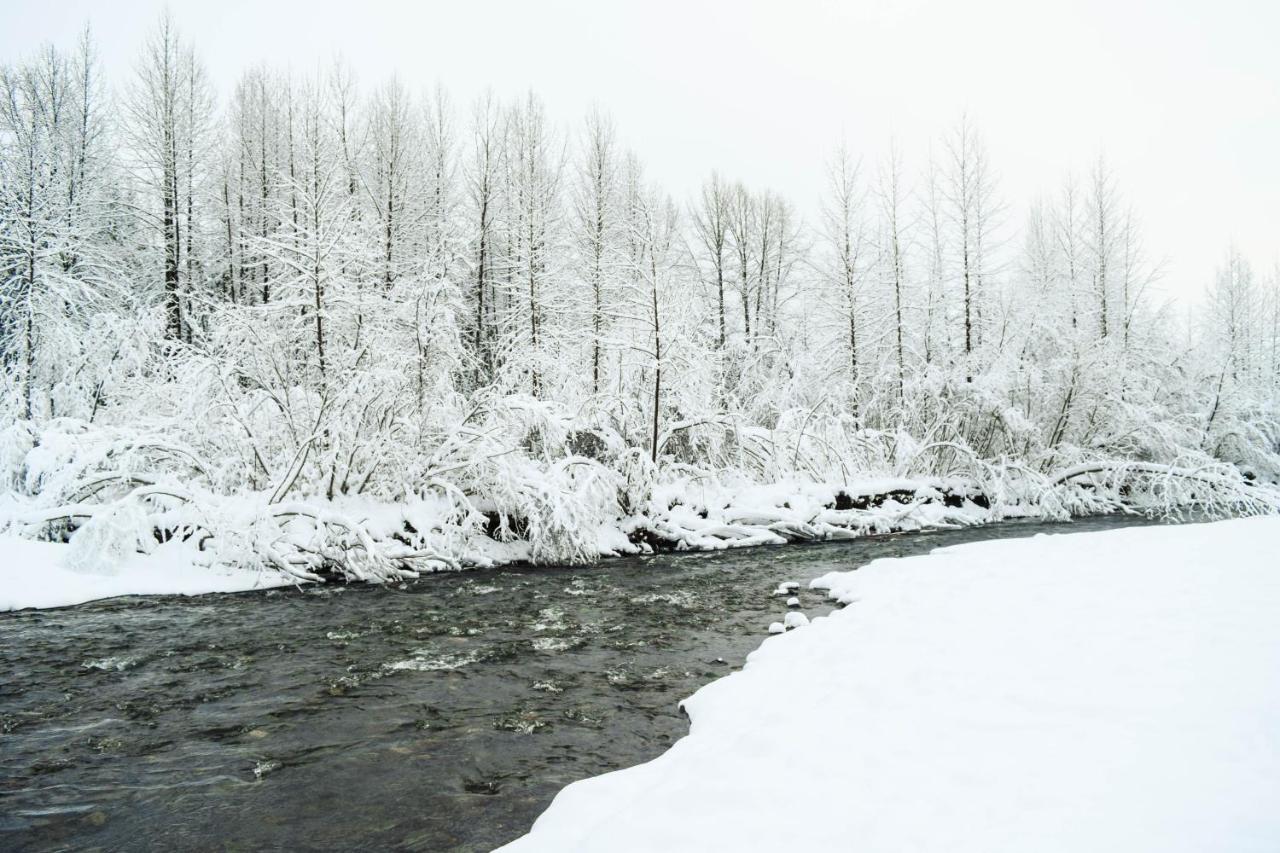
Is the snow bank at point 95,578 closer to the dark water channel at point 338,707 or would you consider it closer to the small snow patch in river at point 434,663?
the dark water channel at point 338,707

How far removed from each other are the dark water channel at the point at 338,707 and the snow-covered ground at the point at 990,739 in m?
0.79

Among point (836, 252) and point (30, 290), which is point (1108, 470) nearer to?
point (836, 252)

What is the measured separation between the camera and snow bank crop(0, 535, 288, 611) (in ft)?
27.2

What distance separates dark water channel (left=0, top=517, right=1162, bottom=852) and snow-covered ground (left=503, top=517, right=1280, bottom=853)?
2.61ft

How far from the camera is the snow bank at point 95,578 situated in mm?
8305

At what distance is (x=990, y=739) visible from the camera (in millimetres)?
3500

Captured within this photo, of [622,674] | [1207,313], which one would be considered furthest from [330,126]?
[1207,313]

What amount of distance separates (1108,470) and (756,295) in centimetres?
1691

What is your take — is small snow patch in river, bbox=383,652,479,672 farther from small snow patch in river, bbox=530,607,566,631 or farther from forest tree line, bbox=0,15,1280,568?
forest tree line, bbox=0,15,1280,568

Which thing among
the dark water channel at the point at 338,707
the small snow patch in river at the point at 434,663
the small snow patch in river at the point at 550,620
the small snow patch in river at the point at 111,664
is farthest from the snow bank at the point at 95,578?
the small snow patch in river at the point at 434,663

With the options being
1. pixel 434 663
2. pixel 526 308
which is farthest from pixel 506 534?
pixel 526 308

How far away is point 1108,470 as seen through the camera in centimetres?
1797

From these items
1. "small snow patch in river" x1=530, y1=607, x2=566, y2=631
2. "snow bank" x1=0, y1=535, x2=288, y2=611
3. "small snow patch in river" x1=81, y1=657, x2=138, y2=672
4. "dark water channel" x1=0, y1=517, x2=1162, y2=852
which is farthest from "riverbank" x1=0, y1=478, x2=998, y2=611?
"small snow patch in river" x1=530, y1=607, x2=566, y2=631

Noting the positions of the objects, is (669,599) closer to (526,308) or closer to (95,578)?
(95,578)
